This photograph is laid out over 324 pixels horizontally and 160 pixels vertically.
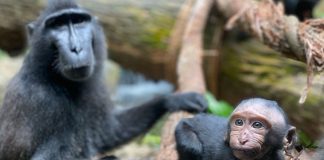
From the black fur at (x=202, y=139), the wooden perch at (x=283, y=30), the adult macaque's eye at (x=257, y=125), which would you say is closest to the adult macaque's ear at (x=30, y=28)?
the black fur at (x=202, y=139)

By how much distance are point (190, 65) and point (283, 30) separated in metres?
1.13

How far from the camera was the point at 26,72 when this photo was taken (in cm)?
479

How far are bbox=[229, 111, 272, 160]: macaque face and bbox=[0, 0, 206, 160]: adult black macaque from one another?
132 cm

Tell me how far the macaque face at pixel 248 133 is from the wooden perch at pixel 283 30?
10.8 inches

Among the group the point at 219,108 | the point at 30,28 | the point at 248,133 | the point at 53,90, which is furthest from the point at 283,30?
the point at 30,28

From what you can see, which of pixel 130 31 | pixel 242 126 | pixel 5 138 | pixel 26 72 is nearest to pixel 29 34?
pixel 26 72

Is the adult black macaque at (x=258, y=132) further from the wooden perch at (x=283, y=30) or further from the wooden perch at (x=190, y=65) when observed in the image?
the wooden perch at (x=190, y=65)

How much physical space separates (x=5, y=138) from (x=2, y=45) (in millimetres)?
1946

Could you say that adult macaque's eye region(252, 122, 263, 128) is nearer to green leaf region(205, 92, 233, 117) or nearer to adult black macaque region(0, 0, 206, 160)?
adult black macaque region(0, 0, 206, 160)

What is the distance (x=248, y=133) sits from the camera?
12.2 feet

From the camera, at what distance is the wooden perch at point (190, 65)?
4844 millimetres

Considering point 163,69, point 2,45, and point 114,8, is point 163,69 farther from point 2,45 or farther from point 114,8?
point 2,45

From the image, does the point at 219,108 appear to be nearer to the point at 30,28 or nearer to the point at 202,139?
the point at 202,139

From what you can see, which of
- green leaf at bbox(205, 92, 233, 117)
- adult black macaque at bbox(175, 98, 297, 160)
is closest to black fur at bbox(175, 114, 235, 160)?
adult black macaque at bbox(175, 98, 297, 160)
